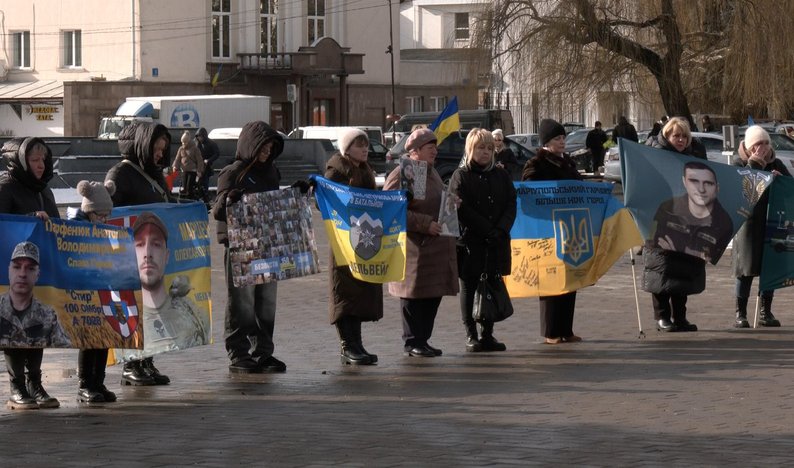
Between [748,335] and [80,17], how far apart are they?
5864 cm

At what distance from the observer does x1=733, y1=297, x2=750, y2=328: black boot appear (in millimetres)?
13591

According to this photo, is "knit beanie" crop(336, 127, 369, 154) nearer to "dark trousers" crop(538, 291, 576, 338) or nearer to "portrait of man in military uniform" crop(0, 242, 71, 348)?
"dark trousers" crop(538, 291, 576, 338)

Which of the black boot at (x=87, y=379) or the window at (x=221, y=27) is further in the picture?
the window at (x=221, y=27)

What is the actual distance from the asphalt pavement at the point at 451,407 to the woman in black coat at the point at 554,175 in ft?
0.62

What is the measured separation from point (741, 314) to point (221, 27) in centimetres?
5979

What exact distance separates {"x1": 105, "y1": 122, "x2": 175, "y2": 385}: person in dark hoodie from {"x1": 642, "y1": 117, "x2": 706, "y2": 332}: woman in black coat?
468 centimetres

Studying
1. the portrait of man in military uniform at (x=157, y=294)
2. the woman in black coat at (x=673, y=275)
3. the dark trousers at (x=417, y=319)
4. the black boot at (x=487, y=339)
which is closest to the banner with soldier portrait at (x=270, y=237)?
the portrait of man in military uniform at (x=157, y=294)

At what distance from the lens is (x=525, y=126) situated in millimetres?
69688

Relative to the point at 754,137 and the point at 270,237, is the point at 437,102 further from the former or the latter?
the point at 270,237

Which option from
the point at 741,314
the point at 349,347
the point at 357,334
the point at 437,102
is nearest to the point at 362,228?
the point at 357,334

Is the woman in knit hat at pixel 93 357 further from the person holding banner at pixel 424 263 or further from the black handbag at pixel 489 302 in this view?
the black handbag at pixel 489 302

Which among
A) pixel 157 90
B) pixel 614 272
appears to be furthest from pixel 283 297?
pixel 157 90

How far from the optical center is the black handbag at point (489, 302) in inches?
474

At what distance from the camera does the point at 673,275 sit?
13.2 m
